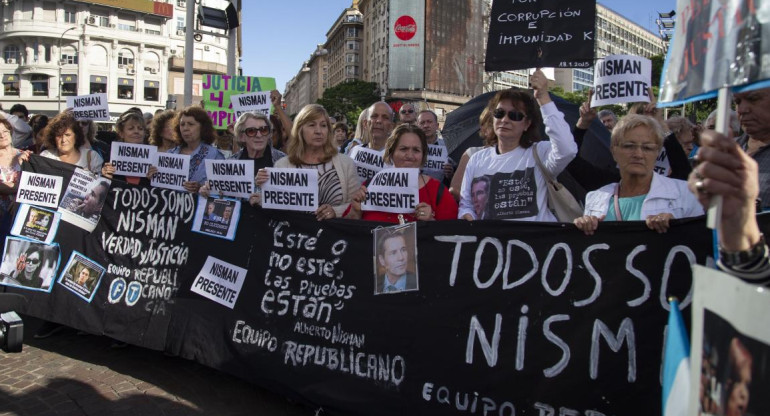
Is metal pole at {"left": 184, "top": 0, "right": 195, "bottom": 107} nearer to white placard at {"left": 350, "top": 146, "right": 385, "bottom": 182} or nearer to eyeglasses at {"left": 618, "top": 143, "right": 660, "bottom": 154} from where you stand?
white placard at {"left": 350, "top": 146, "right": 385, "bottom": 182}

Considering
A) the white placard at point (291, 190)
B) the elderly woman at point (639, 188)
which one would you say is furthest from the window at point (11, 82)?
the elderly woman at point (639, 188)

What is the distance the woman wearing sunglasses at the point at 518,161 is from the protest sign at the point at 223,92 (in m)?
4.68

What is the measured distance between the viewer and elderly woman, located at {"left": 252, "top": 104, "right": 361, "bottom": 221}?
4.07 meters

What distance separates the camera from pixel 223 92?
7.70 metres

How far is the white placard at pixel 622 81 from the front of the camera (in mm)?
4371

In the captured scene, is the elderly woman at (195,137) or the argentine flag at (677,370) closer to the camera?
the argentine flag at (677,370)

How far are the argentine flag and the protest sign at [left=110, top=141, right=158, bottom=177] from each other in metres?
4.32

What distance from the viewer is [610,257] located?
2.64 metres

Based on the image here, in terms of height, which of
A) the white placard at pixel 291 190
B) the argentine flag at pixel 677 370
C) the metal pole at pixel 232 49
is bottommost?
the argentine flag at pixel 677 370

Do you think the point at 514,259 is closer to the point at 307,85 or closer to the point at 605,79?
the point at 605,79

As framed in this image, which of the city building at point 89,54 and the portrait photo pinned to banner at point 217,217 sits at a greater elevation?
the city building at point 89,54

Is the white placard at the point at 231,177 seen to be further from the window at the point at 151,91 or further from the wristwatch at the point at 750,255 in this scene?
the window at the point at 151,91


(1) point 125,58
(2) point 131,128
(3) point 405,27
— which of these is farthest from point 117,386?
(3) point 405,27

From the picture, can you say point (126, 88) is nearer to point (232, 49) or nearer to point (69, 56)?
point (69, 56)
